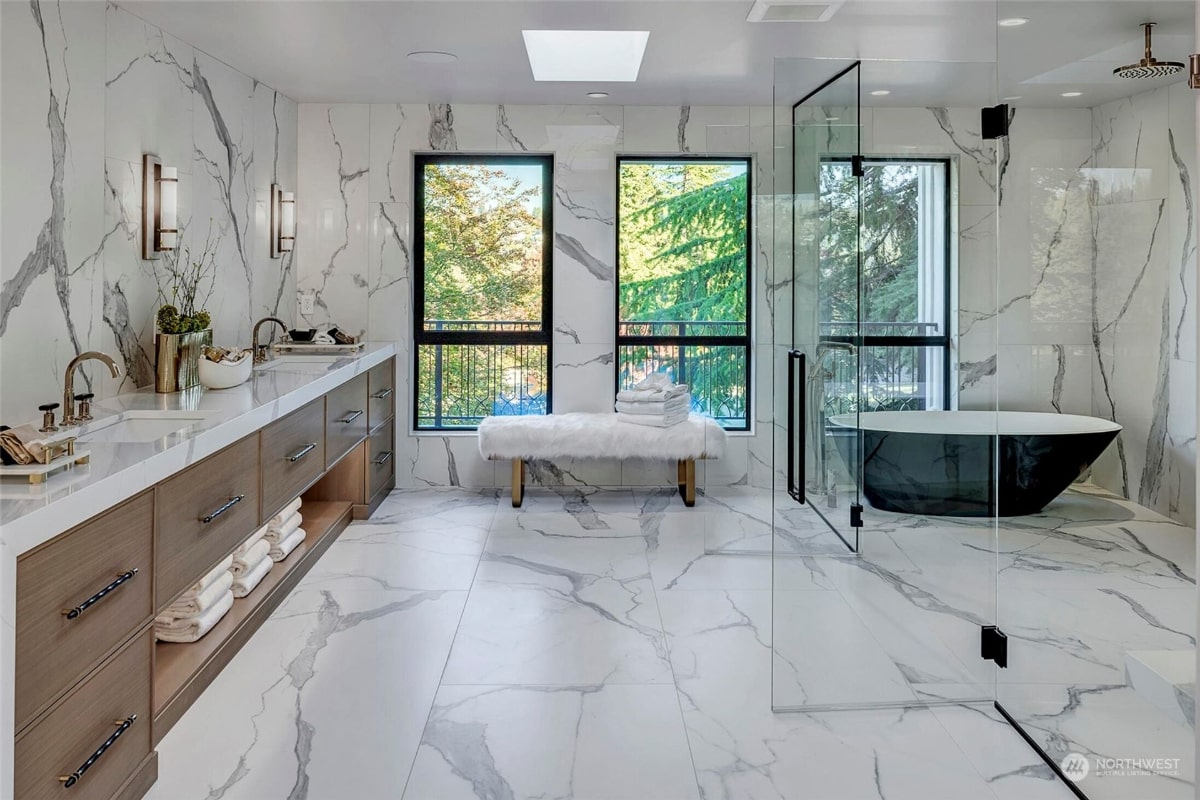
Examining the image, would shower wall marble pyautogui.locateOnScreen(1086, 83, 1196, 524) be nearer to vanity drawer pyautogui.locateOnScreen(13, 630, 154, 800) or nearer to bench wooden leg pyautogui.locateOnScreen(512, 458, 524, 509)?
vanity drawer pyautogui.locateOnScreen(13, 630, 154, 800)

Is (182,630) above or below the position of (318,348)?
below

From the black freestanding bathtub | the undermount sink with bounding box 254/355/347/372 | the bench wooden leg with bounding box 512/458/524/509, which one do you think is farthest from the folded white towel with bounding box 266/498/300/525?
the black freestanding bathtub

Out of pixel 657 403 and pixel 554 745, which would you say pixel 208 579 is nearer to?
pixel 554 745

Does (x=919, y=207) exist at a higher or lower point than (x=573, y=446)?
higher

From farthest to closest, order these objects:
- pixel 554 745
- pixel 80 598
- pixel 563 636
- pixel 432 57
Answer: pixel 432 57
pixel 563 636
pixel 554 745
pixel 80 598

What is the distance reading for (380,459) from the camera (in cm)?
512

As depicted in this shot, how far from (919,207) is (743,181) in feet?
6.01

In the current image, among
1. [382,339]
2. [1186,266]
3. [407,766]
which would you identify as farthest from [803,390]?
[382,339]

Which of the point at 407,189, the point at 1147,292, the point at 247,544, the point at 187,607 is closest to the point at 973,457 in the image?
the point at 1147,292

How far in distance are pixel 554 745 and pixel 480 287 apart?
370cm

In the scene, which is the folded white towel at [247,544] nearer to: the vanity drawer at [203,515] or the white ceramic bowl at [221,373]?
the vanity drawer at [203,515]

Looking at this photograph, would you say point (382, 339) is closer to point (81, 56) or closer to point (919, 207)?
point (81, 56)

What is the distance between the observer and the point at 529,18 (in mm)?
3609

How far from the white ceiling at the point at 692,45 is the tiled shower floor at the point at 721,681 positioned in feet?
3.67
